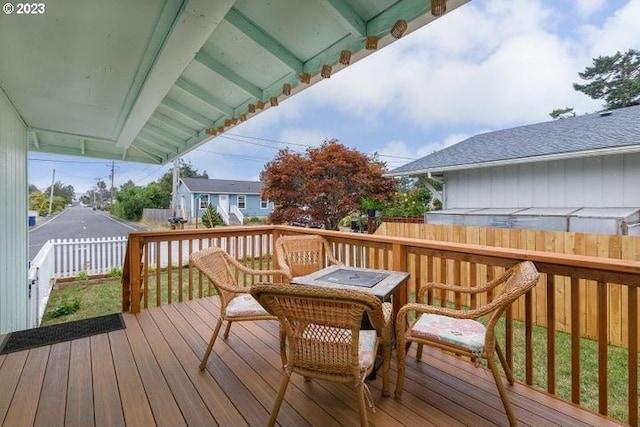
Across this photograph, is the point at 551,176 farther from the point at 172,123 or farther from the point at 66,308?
the point at 66,308

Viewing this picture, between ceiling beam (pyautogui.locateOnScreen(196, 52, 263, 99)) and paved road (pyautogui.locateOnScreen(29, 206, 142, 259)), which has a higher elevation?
ceiling beam (pyautogui.locateOnScreen(196, 52, 263, 99))

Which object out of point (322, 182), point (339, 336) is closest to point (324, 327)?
point (339, 336)

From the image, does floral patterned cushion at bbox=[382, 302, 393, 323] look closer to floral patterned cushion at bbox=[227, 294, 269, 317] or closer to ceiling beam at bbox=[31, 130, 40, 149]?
floral patterned cushion at bbox=[227, 294, 269, 317]

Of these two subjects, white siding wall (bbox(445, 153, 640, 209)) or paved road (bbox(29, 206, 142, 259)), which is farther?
paved road (bbox(29, 206, 142, 259))

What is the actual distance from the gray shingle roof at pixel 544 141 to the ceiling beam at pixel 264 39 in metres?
6.11

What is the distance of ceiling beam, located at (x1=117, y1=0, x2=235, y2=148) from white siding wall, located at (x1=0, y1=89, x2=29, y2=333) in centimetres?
133

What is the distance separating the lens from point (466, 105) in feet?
58.9

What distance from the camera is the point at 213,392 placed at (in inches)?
76.9

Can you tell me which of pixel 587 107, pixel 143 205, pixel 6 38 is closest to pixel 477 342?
pixel 6 38

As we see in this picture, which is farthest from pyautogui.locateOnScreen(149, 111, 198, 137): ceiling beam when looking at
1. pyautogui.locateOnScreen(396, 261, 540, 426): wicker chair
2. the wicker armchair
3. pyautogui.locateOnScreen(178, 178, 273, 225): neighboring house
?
pyautogui.locateOnScreen(178, 178, 273, 225): neighboring house

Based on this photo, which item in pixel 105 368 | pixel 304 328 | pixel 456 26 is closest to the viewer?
pixel 304 328

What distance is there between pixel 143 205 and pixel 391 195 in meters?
20.5

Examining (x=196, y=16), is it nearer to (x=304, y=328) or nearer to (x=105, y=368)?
(x=304, y=328)

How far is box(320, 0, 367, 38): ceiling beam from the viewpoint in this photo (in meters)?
1.87
